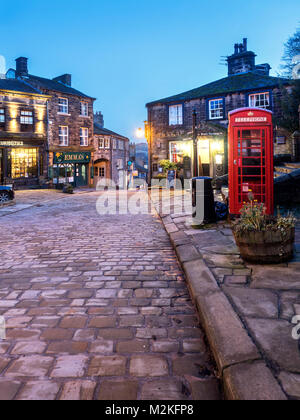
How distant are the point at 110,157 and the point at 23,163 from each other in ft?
45.8

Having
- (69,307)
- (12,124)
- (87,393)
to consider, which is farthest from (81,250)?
(12,124)

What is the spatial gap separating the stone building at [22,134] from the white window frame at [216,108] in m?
15.6

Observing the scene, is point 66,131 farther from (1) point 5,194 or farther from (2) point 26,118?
(1) point 5,194

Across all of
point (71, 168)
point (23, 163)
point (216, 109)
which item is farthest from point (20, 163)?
point (216, 109)

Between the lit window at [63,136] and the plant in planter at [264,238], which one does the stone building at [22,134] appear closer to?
the lit window at [63,136]

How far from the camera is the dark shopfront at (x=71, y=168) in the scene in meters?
31.6

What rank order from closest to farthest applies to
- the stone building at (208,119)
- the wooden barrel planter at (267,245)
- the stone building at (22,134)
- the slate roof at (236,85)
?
the wooden barrel planter at (267,245)
the stone building at (208,119)
the slate roof at (236,85)
the stone building at (22,134)

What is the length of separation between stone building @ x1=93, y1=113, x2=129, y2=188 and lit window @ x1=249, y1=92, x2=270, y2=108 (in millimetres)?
21039

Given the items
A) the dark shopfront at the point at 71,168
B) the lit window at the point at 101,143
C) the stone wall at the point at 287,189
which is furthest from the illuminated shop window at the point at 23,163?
the stone wall at the point at 287,189

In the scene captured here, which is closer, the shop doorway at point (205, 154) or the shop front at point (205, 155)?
the shop front at point (205, 155)

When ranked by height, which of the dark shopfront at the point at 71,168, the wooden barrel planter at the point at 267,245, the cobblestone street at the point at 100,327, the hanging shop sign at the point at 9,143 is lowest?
the cobblestone street at the point at 100,327

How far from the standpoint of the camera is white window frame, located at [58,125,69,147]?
1288 inches

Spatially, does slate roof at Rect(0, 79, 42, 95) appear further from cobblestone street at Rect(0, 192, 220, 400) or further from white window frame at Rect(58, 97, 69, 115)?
cobblestone street at Rect(0, 192, 220, 400)

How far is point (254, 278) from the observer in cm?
441
